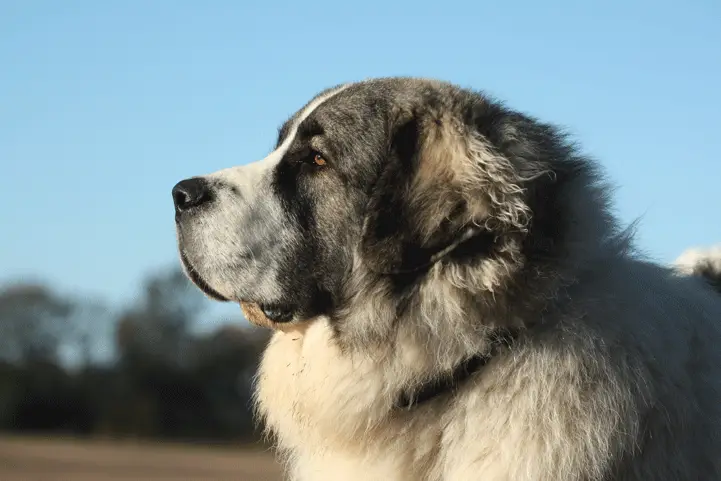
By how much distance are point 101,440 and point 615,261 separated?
22145 mm

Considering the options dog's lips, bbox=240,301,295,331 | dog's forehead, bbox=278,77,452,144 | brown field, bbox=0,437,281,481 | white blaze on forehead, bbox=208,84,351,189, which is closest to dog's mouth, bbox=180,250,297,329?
dog's lips, bbox=240,301,295,331

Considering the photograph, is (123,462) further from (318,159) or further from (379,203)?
(379,203)

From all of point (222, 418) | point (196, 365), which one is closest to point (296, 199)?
point (196, 365)

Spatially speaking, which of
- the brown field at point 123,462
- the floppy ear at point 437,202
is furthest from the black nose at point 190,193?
the brown field at point 123,462

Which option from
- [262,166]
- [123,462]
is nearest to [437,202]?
[262,166]

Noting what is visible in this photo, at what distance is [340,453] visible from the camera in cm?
386

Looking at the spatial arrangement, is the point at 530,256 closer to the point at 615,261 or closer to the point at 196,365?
the point at 615,261

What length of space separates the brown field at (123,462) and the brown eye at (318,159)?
12312 mm

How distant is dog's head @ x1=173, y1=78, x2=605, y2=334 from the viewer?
3.65m

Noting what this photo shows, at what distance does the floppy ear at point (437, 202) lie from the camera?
11.9 feet

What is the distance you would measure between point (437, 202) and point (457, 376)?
69cm

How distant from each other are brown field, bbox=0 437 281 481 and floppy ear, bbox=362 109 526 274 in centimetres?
1253

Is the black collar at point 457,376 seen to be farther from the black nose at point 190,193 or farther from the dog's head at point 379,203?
the black nose at point 190,193

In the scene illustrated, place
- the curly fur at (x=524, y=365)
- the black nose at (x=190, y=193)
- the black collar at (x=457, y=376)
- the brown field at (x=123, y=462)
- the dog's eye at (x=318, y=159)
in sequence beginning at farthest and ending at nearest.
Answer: the brown field at (x=123, y=462) → the dog's eye at (x=318, y=159) → the black nose at (x=190, y=193) → the black collar at (x=457, y=376) → the curly fur at (x=524, y=365)
